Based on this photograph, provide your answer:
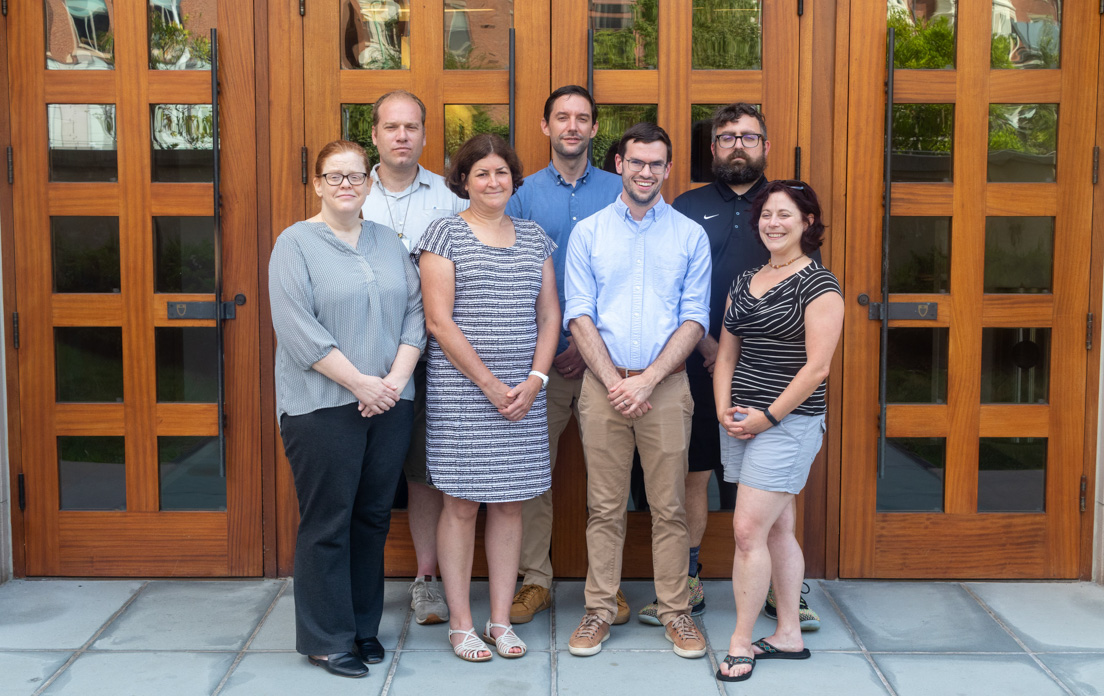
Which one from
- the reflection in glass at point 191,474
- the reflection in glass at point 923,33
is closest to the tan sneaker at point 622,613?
the reflection in glass at point 191,474

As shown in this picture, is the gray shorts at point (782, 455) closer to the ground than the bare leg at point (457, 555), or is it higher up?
higher up

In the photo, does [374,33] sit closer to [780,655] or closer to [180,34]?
[180,34]

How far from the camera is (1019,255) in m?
3.64

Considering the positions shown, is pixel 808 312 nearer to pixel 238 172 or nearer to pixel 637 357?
pixel 637 357

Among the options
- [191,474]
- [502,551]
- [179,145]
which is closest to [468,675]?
[502,551]

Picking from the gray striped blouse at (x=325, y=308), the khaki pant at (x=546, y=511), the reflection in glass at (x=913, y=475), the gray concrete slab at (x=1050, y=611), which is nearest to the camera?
the gray striped blouse at (x=325, y=308)

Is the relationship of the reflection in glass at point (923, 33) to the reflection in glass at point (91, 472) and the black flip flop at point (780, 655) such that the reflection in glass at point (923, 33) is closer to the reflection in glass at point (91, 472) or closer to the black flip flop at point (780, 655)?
the black flip flop at point (780, 655)

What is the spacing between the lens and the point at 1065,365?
3.66 m

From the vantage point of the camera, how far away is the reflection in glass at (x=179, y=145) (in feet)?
11.9

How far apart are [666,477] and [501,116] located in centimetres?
150

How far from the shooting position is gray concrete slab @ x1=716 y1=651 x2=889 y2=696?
2822mm

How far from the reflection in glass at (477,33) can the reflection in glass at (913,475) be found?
6.84ft

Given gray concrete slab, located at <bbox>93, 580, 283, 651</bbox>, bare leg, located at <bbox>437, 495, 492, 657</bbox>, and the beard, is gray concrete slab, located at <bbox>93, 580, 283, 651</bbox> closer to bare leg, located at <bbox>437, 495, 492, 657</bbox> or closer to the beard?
bare leg, located at <bbox>437, 495, 492, 657</bbox>

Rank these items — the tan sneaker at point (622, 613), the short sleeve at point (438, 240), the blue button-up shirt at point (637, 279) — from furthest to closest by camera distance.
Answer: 1. the tan sneaker at point (622, 613)
2. the blue button-up shirt at point (637, 279)
3. the short sleeve at point (438, 240)
